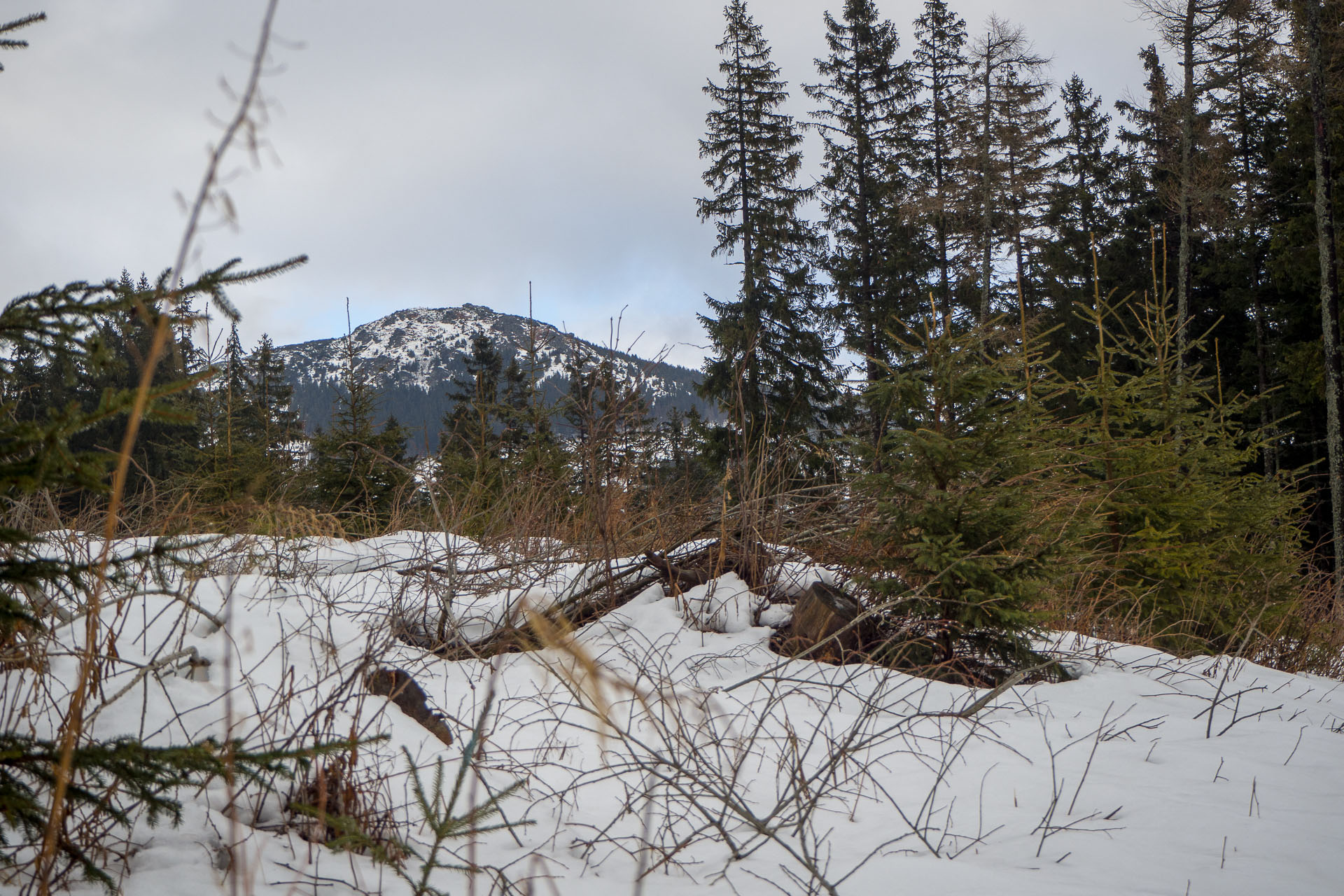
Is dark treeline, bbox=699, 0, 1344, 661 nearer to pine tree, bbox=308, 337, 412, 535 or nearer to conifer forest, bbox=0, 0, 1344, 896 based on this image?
conifer forest, bbox=0, 0, 1344, 896

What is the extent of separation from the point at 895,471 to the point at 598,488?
1.63m

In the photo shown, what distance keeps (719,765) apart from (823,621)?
6.74 feet

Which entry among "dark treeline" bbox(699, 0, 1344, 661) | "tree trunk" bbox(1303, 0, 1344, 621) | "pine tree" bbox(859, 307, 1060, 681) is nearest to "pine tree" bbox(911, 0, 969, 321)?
"dark treeline" bbox(699, 0, 1344, 661)

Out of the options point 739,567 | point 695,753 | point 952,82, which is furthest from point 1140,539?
point 952,82

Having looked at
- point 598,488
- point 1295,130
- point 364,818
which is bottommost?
point 364,818

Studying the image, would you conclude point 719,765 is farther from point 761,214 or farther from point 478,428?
point 761,214

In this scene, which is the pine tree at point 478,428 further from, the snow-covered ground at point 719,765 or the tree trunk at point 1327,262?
the tree trunk at point 1327,262

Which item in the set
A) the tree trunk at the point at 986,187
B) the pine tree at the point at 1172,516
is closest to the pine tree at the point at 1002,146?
the tree trunk at the point at 986,187

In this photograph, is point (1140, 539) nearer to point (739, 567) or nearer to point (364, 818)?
point (739, 567)

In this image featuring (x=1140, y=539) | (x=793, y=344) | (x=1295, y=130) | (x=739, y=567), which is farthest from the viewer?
(x=793, y=344)

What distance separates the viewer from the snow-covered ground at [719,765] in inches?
66.3

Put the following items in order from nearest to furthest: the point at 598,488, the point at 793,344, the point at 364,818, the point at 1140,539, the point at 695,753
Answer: the point at 695,753
the point at 364,818
the point at 598,488
the point at 1140,539
the point at 793,344

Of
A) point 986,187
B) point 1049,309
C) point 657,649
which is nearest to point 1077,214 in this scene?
point 1049,309

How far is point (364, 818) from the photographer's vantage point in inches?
71.7
